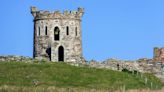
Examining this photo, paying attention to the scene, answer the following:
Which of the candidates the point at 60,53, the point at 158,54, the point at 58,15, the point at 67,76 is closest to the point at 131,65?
the point at 158,54

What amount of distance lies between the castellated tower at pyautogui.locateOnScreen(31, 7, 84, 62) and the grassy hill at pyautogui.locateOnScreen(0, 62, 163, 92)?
9.34 metres

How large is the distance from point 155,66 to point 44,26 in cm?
1173

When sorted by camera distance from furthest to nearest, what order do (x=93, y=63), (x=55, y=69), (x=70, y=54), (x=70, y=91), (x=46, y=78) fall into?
(x=70, y=54) < (x=93, y=63) < (x=55, y=69) < (x=46, y=78) < (x=70, y=91)

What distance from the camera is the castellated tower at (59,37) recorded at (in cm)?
7394

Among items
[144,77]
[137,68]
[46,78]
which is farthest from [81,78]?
[137,68]

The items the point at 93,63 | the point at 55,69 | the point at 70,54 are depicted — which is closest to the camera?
the point at 55,69

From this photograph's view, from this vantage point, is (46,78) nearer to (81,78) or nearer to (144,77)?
(81,78)

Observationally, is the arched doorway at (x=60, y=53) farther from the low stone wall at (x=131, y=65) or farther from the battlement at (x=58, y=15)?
the low stone wall at (x=131, y=65)

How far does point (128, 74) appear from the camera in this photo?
63.8 metres

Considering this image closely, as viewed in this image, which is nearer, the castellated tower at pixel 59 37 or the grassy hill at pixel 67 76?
the grassy hill at pixel 67 76

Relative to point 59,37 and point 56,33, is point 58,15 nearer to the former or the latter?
point 59,37

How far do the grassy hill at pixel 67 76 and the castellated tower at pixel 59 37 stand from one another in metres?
9.34

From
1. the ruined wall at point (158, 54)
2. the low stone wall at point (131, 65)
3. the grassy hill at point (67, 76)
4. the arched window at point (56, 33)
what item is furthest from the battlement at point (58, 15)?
the grassy hill at point (67, 76)

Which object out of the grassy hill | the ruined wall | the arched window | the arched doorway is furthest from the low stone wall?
the arched window
